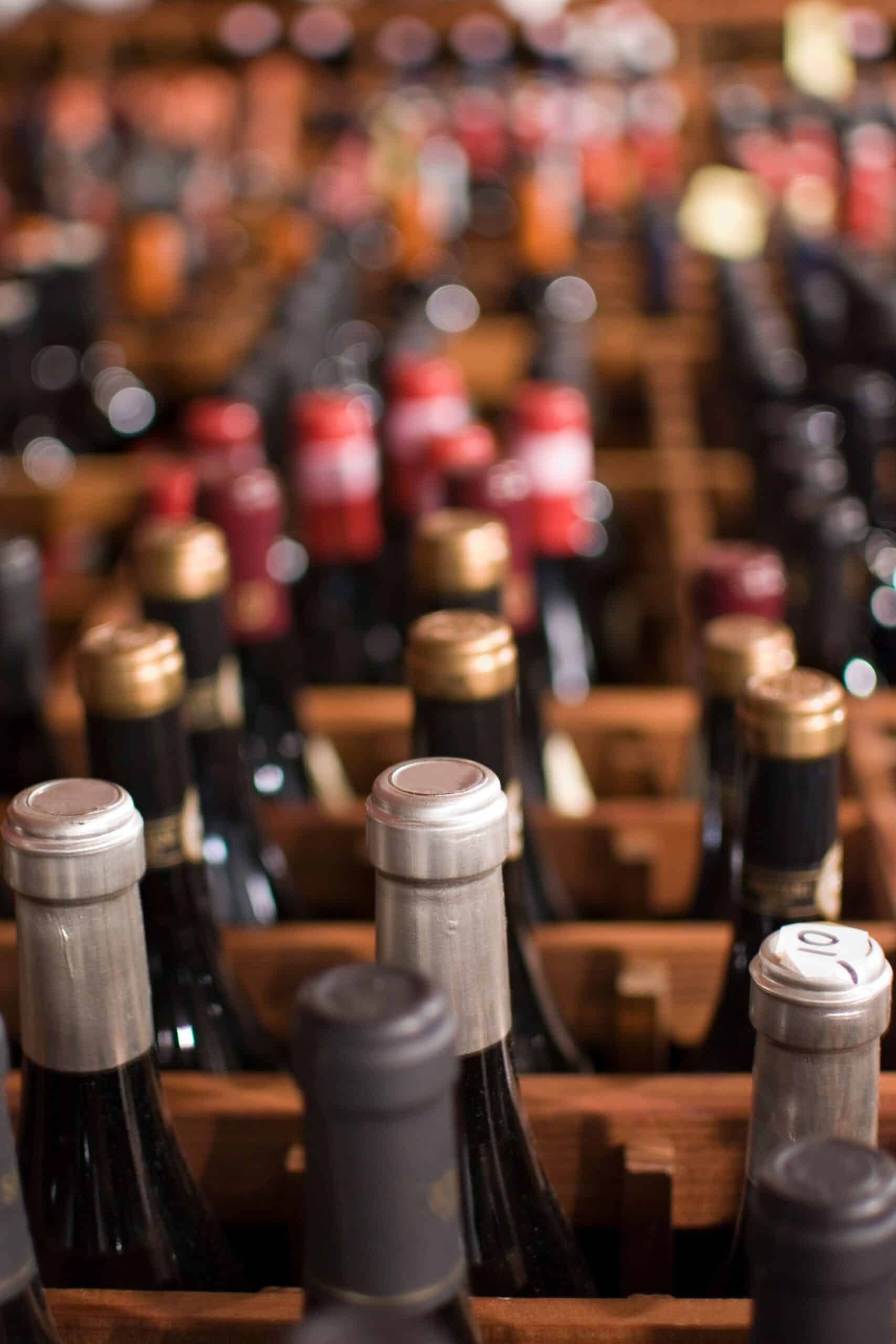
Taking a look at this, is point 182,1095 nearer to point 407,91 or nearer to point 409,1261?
point 409,1261

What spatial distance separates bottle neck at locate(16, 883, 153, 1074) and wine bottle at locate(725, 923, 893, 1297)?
15 cm

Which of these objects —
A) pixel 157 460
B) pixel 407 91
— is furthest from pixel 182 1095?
pixel 407 91

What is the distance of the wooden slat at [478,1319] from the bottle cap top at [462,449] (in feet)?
1.56

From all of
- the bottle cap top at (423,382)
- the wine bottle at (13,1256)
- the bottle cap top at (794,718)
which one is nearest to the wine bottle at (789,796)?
the bottle cap top at (794,718)

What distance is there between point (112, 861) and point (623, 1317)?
0.58 ft

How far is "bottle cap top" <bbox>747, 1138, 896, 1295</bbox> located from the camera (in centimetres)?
27

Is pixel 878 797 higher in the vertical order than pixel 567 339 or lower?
lower

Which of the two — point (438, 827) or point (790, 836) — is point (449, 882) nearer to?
point (438, 827)

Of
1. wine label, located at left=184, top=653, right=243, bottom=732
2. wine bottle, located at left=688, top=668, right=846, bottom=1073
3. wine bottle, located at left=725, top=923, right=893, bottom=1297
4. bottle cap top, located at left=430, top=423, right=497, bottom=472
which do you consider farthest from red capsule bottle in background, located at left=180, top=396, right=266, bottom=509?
wine bottle, located at left=725, top=923, right=893, bottom=1297

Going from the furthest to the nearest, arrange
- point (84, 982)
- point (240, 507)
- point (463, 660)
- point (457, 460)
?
point (457, 460), point (240, 507), point (463, 660), point (84, 982)

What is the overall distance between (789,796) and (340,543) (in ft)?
1.31

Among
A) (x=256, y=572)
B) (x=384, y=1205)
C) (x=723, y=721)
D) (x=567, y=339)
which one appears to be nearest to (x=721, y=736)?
(x=723, y=721)

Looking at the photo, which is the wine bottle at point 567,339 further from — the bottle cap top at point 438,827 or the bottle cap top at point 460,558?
the bottle cap top at point 438,827

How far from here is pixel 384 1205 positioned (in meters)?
0.28
